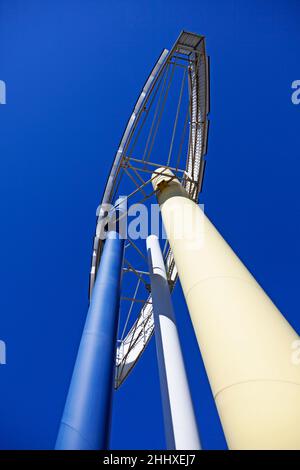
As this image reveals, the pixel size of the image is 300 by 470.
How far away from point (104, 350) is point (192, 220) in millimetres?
3932

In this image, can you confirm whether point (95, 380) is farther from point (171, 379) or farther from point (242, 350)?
point (242, 350)

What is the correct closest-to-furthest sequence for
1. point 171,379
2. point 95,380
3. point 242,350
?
point 242,350 < point 95,380 < point 171,379

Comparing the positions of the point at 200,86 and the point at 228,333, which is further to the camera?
the point at 200,86

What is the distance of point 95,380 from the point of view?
21.8ft

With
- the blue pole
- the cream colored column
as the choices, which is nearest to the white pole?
the blue pole

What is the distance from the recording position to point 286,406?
11.0 feet

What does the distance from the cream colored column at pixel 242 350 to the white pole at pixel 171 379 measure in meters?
3.86

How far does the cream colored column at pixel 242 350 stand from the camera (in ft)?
10.9

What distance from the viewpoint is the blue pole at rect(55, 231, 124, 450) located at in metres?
5.35

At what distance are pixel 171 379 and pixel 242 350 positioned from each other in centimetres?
562

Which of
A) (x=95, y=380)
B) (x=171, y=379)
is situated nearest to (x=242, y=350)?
(x=95, y=380)

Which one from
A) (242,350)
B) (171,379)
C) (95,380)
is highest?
(171,379)
